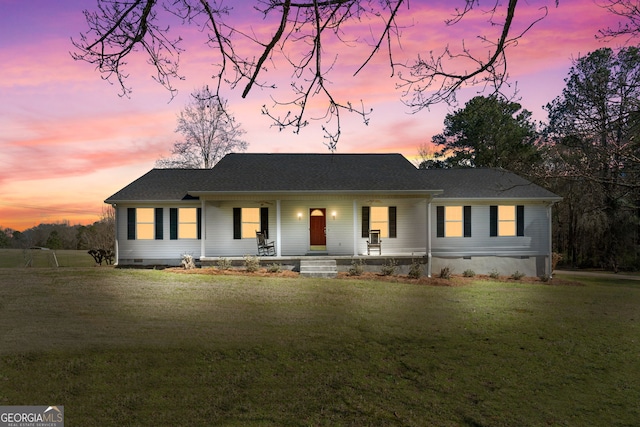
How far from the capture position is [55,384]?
6.96m

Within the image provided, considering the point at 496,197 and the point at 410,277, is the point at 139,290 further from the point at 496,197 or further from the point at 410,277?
the point at 496,197

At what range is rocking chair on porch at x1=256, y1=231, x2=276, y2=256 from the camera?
20.5 metres

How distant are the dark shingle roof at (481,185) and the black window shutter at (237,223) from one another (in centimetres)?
891

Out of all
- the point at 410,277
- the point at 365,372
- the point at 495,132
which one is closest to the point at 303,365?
the point at 365,372

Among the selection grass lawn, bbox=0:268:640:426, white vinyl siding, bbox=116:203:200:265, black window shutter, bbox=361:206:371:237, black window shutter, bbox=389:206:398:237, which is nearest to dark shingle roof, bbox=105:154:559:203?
white vinyl siding, bbox=116:203:200:265

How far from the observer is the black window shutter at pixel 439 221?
22188mm

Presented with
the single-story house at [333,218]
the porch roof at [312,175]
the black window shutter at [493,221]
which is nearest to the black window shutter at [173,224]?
the single-story house at [333,218]

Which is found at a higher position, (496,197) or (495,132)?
(495,132)

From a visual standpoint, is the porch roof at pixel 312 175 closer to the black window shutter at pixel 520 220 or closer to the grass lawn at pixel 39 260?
the black window shutter at pixel 520 220

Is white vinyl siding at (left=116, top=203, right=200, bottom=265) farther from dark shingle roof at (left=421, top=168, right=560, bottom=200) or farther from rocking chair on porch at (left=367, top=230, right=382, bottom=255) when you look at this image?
dark shingle roof at (left=421, top=168, right=560, bottom=200)

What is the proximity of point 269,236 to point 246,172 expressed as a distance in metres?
3.45

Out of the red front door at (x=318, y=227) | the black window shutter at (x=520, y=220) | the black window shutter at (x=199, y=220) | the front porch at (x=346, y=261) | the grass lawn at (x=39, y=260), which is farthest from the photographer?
the grass lawn at (x=39, y=260)
